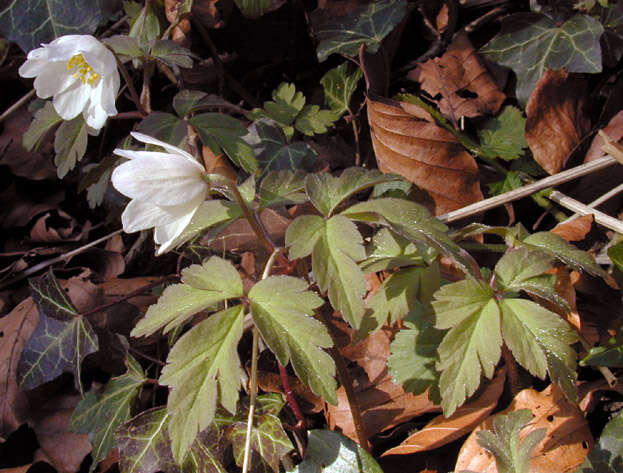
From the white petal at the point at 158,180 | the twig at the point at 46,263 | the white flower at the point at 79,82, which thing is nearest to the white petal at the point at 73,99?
the white flower at the point at 79,82

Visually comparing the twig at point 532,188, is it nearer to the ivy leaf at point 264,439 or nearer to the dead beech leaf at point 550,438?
the dead beech leaf at point 550,438

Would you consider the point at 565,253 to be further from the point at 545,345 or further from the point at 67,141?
the point at 67,141

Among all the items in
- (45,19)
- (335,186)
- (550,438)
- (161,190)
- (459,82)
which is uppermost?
(45,19)

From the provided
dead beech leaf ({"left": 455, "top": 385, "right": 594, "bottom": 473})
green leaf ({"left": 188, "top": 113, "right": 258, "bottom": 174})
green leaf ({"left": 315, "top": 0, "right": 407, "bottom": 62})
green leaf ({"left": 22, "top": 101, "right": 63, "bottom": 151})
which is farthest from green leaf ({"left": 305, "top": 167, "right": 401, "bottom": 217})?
green leaf ({"left": 22, "top": 101, "right": 63, "bottom": 151})

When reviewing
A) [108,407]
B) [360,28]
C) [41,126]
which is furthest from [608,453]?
[41,126]

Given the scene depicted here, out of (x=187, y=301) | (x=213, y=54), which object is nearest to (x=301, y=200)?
(x=187, y=301)

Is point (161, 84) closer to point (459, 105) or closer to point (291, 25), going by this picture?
point (291, 25)
